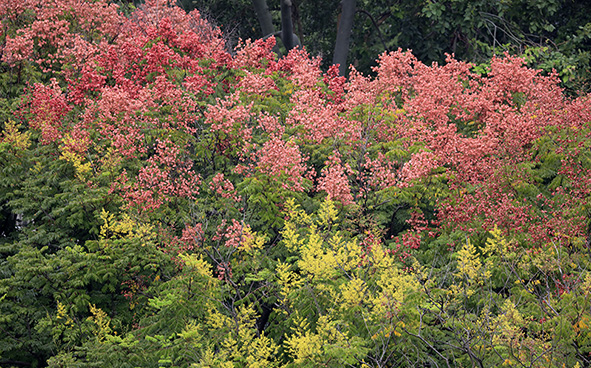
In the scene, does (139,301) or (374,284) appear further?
(139,301)

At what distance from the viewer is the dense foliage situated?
7.47 metres

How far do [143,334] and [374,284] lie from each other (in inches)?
124

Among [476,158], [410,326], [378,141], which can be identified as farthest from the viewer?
[378,141]

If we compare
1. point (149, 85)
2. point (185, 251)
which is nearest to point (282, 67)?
point (149, 85)

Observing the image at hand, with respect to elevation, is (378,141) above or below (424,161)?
above

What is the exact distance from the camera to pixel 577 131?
11055 mm

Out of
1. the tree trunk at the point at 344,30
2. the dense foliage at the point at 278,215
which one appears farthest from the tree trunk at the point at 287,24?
the dense foliage at the point at 278,215

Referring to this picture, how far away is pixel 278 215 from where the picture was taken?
10148 mm

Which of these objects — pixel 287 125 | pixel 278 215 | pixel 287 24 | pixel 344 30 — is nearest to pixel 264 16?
pixel 287 24

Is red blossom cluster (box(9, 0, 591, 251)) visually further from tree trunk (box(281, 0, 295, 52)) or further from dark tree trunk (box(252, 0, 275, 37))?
dark tree trunk (box(252, 0, 275, 37))

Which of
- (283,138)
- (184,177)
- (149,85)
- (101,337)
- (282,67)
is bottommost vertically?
(101,337)

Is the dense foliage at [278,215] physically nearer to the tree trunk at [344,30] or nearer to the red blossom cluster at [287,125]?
the red blossom cluster at [287,125]

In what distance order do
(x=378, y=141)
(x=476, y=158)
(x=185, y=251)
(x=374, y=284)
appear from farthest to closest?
(x=378, y=141) < (x=476, y=158) < (x=185, y=251) < (x=374, y=284)

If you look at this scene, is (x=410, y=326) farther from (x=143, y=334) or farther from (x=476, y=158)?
(x=476, y=158)
